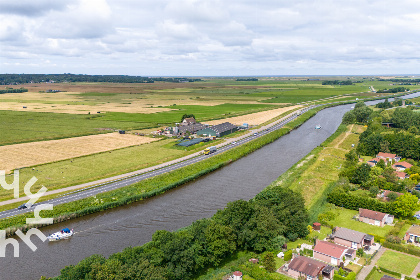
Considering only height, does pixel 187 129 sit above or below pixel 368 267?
above

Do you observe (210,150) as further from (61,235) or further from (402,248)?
(402,248)

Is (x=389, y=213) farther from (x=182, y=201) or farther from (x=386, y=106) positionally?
(x=386, y=106)

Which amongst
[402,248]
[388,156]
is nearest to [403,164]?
[388,156]

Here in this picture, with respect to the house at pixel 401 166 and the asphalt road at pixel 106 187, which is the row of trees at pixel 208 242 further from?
the house at pixel 401 166

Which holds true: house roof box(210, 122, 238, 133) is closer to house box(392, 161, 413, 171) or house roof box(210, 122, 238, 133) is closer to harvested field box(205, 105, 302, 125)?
harvested field box(205, 105, 302, 125)

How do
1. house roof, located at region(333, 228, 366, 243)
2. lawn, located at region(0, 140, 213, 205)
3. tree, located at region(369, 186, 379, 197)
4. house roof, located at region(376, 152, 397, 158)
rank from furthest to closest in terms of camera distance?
house roof, located at region(376, 152, 397, 158), lawn, located at region(0, 140, 213, 205), tree, located at region(369, 186, 379, 197), house roof, located at region(333, 228, 366, 243)

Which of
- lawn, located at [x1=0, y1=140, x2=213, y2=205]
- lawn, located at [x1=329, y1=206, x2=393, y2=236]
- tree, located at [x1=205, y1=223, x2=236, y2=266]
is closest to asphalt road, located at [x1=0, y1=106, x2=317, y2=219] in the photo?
lawn, located at [x1=0, y1=140, x2=213, y2=205]
